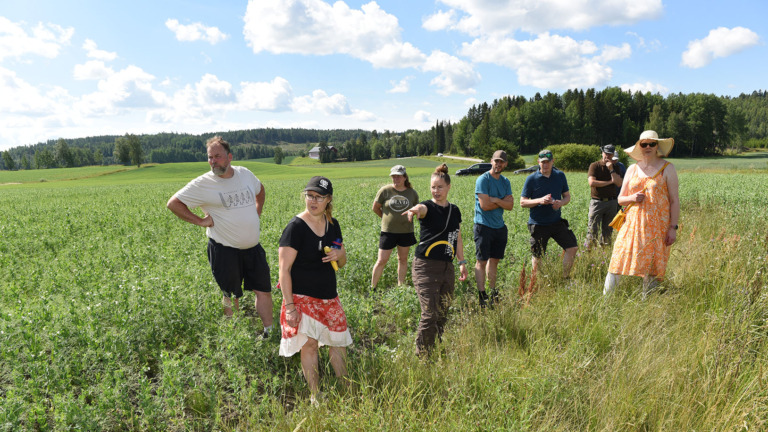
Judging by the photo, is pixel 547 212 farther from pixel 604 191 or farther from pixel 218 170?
pixel 218 170

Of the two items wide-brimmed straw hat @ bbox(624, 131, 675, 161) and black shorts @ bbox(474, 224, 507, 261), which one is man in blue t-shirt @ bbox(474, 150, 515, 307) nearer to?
black shorts @ bbox(474, 224, 507, 261)

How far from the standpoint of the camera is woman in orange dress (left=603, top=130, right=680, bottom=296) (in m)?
4.43

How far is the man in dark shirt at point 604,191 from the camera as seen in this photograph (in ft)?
25.1

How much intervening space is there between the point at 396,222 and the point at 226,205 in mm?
2517

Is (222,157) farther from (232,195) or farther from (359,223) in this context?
(359,223)

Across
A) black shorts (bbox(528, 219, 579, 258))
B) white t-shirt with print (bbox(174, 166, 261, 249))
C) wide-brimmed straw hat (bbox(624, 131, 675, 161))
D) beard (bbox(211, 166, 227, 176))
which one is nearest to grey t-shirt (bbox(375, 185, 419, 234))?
black shorts (bbox(528, 219, 579, 258))

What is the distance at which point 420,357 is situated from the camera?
3.80 metres

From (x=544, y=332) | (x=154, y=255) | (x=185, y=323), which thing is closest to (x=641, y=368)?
(x=544, y=332)

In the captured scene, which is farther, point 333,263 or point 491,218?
point 491,218

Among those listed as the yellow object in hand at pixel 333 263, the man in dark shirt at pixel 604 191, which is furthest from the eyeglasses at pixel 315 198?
the man in dark shirt at pixel 604 191

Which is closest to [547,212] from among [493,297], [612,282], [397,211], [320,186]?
[612,282]

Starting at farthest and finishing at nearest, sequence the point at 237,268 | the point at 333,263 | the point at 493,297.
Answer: the point at 493,297 < the point at 237,268 < the point at 333,263

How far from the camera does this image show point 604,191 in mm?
7742

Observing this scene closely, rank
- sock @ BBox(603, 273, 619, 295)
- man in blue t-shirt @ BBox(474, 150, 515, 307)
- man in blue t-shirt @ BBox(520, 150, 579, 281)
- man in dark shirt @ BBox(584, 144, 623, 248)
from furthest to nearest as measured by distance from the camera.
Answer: man in dark shirt @ BBox(584, 144, 623, 248) → man in blue t-shirt @ BBox(520, 150, 579, 281) → man in blue t-shirt @ BBox(474, 150, 515, 307) → sock @ BBox(603, 273, 619, 295)
